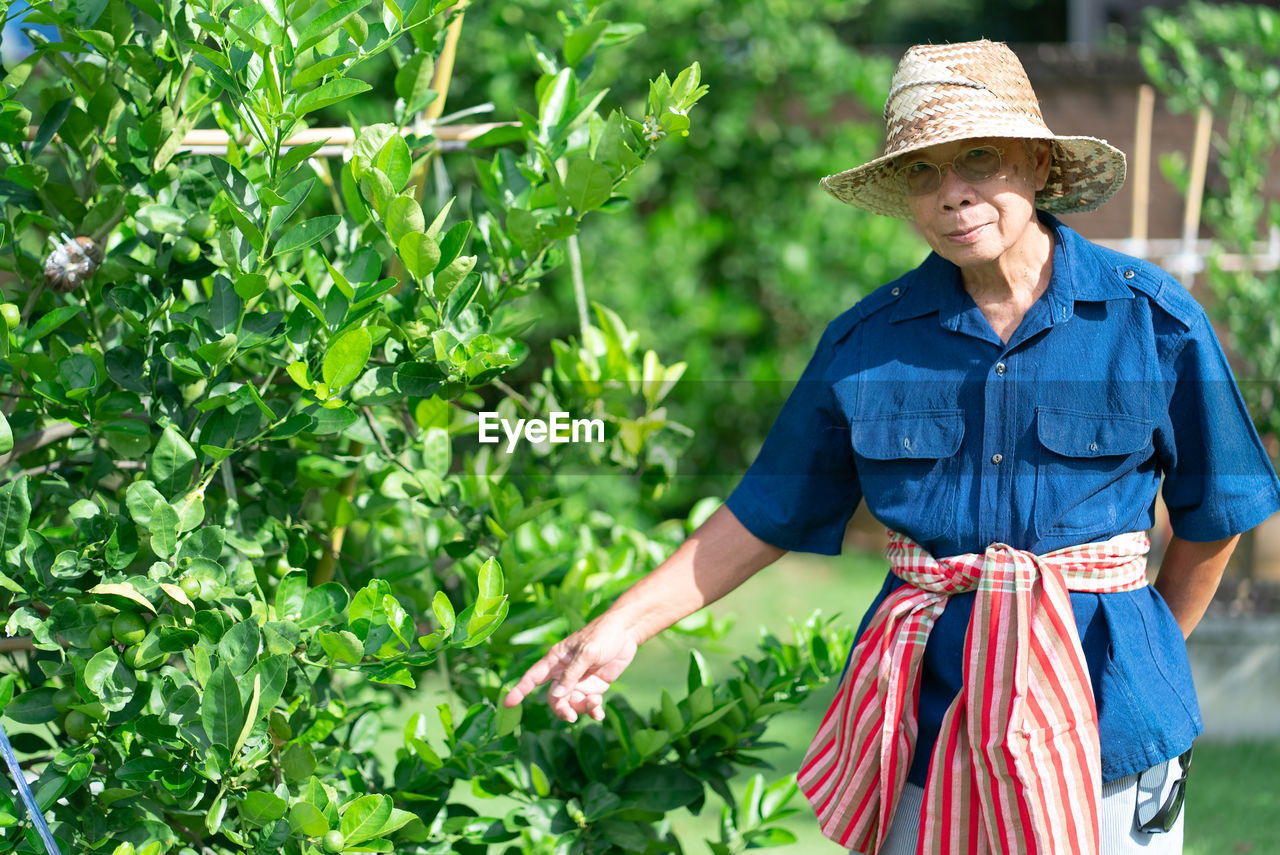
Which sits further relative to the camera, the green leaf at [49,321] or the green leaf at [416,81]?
the green leaf at [416,81]

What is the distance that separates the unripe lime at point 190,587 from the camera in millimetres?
1479

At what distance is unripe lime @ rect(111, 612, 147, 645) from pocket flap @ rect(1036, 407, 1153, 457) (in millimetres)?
1111

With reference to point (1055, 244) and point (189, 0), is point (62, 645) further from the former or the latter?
point (1055, 244)

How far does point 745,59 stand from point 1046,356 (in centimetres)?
426

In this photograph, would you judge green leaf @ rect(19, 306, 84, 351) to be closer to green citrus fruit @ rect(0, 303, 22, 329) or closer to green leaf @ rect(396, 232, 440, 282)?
green citrus fruit @ rect(0, 303, 22, 329)

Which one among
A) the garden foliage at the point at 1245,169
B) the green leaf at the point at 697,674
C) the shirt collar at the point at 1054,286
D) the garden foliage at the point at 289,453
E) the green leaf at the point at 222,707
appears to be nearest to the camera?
the green leaf at the point at 222,707

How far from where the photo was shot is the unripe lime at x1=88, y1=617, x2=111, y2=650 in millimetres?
1511

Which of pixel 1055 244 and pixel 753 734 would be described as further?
pixel 753 734

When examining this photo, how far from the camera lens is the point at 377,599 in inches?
60.7

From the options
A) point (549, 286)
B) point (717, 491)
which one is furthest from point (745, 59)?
point (717, 491)

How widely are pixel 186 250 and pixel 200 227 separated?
1.5 inches

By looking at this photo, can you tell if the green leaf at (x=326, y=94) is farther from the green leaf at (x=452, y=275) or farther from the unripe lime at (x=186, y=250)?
the unripe lime at (x=186, y=250)

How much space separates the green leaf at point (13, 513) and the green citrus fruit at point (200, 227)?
387mm

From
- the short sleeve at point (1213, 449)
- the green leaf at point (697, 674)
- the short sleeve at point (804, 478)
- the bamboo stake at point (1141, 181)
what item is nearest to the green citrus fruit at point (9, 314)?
the short sleeve at point (804, 478)
